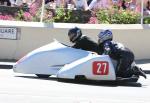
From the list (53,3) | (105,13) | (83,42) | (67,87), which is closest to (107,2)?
(105,13)

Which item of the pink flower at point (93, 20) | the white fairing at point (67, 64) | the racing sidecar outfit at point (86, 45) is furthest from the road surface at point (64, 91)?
the pink flower at point (93, 20)

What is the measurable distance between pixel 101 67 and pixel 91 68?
0.24 m

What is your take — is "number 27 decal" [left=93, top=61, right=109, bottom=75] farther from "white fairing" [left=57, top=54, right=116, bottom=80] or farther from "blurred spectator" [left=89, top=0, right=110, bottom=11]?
"blurred spectator" [left=89, top=0, right=110, bottom=11]

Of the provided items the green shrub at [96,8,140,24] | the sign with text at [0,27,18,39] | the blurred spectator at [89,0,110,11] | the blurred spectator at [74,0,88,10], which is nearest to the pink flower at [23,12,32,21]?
the sign with text at [0,27,18,39]

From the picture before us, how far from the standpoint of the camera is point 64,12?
2127 cm

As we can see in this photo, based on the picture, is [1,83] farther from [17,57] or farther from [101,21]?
[101,21]

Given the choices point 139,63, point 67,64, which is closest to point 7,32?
point 139,63

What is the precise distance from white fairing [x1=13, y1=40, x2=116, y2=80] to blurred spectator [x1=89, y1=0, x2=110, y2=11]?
6423 mm

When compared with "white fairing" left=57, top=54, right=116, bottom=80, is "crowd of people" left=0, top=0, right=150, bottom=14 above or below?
above

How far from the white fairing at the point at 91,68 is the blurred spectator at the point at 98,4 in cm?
696

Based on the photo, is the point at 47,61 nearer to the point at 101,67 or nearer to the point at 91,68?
the point at 91,68

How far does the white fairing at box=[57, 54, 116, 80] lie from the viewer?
1442 cm

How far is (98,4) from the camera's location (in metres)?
21.5

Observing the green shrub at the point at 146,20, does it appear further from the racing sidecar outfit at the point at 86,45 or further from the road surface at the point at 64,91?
the racing sidecar outfit at the point at 86,45
